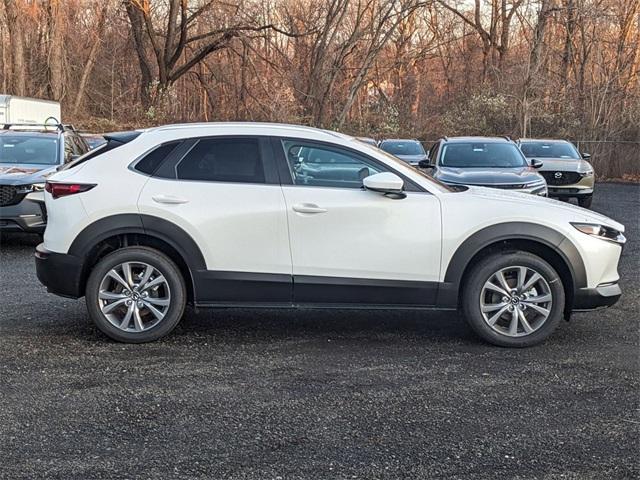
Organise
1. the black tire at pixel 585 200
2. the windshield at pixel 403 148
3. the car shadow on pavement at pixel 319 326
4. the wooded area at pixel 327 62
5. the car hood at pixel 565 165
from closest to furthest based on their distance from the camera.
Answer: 1. the car shadow on pavement at pixel 319 326
2. the car hood at pixel 565 165
3. the black tire at pixel 585 200
4. the windshield at pixel 403 148
5. the wooded area at pixel 327 62

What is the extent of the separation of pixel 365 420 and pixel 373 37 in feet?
98.0

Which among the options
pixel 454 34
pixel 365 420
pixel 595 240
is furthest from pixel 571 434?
pixel 454 34

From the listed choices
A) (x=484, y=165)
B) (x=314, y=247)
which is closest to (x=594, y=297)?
(x=314, y=247)

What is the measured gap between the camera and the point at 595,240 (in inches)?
218

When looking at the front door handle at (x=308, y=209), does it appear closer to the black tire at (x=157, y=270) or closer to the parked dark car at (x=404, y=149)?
the black tire at (x=157, y=270)

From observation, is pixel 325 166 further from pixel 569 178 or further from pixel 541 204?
pixel 569 178

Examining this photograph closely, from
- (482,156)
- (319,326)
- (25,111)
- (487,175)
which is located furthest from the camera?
(25,111)

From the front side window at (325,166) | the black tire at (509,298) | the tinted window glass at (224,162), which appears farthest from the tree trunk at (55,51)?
the black tire at (509,298)

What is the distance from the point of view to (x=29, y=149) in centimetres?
1151

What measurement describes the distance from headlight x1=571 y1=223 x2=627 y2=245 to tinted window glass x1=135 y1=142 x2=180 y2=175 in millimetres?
3286

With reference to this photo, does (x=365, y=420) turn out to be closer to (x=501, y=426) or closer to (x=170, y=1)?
(x=501, y=426)

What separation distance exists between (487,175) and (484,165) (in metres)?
1.07

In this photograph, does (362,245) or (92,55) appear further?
(92,55)

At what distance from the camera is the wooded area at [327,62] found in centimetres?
2723
